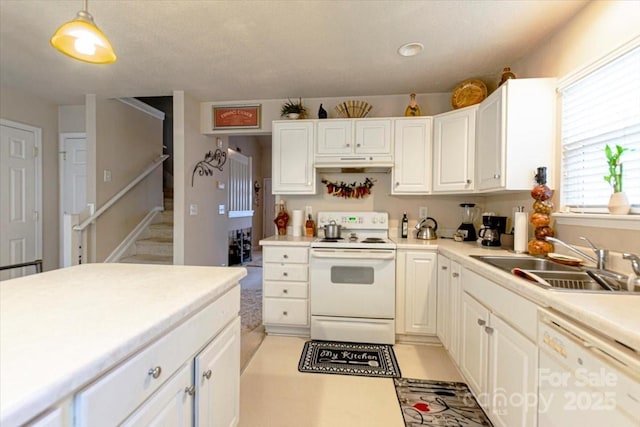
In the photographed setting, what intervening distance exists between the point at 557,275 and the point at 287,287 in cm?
203

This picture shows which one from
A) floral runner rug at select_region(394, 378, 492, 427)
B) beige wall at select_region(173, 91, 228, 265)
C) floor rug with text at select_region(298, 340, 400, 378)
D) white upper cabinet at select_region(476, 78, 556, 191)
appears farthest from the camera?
beige wall at select_region(173, 91, 228, 265)

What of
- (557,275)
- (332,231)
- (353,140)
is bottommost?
(557,275)

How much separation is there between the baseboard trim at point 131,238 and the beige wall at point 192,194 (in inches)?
45.6

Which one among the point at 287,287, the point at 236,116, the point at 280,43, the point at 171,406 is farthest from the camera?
the point at 236,116

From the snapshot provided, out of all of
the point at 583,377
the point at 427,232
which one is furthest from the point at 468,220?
the point at 583,377

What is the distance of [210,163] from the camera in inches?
151

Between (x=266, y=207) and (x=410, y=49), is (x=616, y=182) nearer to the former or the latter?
(x=410, y=49)

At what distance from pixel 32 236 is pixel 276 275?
3.23 meters

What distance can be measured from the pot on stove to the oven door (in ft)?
1.19

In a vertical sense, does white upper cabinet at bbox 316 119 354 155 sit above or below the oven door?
above

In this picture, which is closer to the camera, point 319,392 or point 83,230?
point 319,392

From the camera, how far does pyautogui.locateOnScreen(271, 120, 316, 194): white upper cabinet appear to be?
303 centimetres

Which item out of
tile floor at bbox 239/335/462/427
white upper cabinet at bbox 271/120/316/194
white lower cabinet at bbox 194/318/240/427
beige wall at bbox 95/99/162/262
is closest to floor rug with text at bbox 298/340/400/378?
tile floor at bbox 239/335/462/427

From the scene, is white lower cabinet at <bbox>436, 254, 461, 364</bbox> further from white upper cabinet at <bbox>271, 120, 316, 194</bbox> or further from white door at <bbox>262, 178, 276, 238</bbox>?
white door at <bbox>262, 178, 276, 238</bbox>
